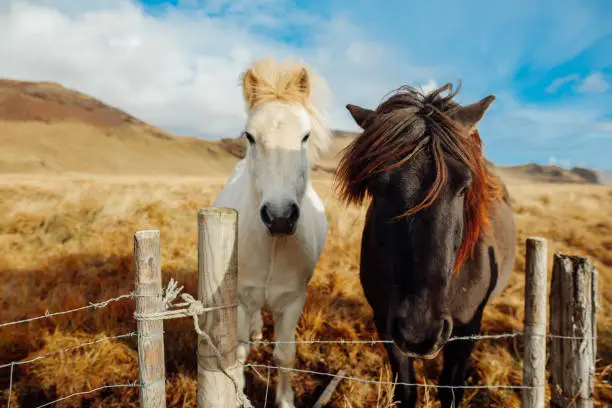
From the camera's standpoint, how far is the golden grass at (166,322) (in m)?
3.01

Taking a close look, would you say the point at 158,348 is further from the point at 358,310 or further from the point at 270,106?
the point at 358,310

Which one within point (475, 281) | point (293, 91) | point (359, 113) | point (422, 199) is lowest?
point (475, 281)

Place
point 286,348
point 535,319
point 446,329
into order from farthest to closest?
point 286,348, point 535,319, point 446,329

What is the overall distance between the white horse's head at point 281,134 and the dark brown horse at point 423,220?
336 millimetres

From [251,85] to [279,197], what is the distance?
39.3 inches

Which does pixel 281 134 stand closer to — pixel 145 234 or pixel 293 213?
pixel 293 213

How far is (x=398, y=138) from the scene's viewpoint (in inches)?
73.9

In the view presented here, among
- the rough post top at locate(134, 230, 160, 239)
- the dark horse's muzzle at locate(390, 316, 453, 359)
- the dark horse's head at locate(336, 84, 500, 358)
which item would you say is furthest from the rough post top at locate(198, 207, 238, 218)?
the dark horse's muzzle at locate(390, 316, 453, 359)

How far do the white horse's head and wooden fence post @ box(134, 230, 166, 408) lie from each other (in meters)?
0.78

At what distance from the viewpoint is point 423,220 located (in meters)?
1.67

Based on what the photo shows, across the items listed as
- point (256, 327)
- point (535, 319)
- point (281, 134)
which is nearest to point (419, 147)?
point (281, 134)

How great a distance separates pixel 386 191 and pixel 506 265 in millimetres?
2059

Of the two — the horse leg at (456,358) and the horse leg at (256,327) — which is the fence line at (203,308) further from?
the horse leg at (256,327)

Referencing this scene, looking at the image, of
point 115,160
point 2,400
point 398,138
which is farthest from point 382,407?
point 115,160
